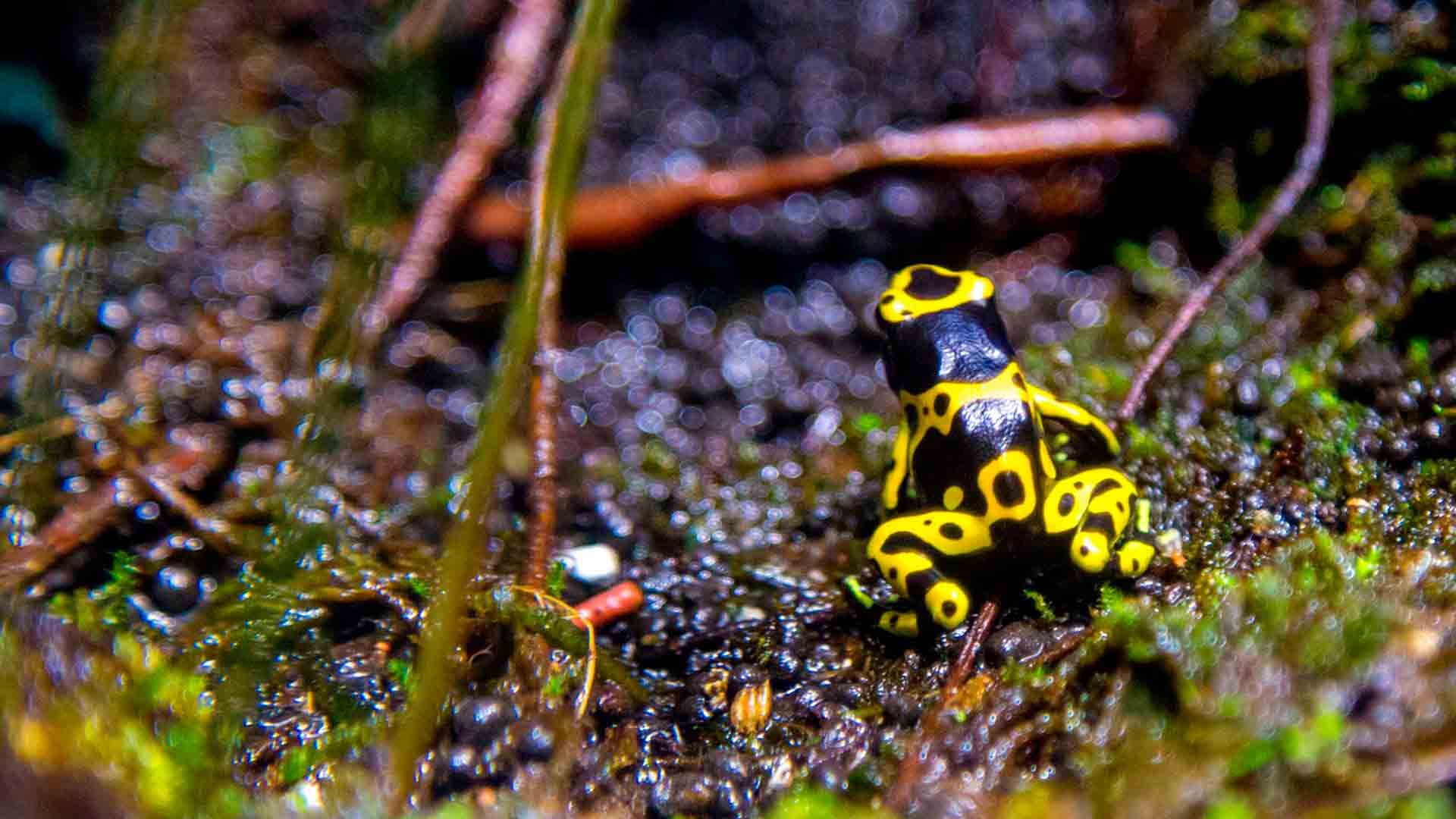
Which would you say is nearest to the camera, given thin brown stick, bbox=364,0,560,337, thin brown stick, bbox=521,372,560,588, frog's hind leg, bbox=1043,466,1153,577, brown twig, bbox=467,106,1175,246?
frog's hind leg, bbox=1043,466,1153,577

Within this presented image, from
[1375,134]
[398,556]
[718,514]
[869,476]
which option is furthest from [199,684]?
[1375,134]

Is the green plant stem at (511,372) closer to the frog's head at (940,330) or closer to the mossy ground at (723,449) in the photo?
the mossy ground at (723,449)

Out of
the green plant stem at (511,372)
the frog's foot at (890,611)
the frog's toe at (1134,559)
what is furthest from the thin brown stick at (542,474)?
the frog's toe at (1134,559)

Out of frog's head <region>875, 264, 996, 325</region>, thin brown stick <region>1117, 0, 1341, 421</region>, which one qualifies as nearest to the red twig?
frog's head <region>875, 264, 996, 325</region>

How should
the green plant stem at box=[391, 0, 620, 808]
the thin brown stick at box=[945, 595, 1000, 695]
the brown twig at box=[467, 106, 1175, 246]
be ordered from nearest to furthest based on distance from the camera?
the green plant stem at box=[391, 0, 620, 808], the thin brown stick at box=[945, 595, 1000, 695], the brown twig at box=[467, 106, 1175, 246]

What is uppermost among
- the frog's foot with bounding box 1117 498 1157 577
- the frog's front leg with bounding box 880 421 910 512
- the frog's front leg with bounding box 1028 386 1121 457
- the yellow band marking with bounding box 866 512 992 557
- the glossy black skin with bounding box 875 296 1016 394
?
the glossy black skin with bounding box 875 296 1016 394

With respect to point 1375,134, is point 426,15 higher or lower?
lower

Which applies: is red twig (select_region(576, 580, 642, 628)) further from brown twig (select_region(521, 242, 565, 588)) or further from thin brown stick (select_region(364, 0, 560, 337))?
thin brown stick (select_region(364, 0, 560, 337))

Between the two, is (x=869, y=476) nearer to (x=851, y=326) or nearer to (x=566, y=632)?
(x=851, y=326)
